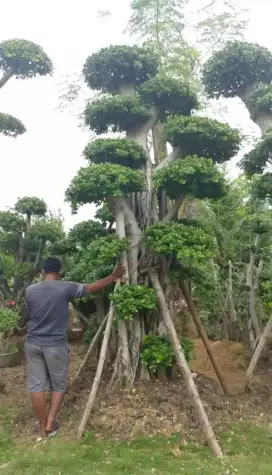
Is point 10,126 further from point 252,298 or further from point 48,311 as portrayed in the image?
point 252,298

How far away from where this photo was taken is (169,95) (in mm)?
6988

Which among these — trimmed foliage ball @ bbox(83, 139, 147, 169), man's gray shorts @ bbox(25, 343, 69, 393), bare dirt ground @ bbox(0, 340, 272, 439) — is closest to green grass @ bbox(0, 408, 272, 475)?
bare dirt ground @ bbox(0, 340, 272, 439)

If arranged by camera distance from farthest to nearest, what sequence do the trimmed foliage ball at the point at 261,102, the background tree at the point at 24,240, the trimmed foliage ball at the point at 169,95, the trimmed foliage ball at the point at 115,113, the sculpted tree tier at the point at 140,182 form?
1. the background tree at the point at 24,240
2. the trimmed foliage ball at the point at 169,95
3. the trimmed foliage ball at the point at 115,113
4. the trimmed foliage ball at the point at 261,102
5. the sculpted tree tier at the point at 140,182

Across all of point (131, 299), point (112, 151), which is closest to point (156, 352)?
point (131, 299)

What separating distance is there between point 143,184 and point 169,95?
1772 millimetres

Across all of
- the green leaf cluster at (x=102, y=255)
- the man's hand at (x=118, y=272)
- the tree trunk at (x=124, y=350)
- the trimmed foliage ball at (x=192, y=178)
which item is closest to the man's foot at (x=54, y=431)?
the tree trunk at (x=124, y=350)

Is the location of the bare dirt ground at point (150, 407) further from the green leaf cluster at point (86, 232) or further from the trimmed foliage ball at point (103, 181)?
the trimmed foliage ball at point (103, 181)

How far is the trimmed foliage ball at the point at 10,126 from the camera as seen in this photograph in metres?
7.89

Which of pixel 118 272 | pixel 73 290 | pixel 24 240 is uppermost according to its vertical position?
pixel 24 240

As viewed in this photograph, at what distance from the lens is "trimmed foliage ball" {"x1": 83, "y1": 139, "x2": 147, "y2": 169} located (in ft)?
20.5

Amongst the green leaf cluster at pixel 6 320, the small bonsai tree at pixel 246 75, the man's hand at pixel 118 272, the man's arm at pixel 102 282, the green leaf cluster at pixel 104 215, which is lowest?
the green leaf cluster at pixel 6 320

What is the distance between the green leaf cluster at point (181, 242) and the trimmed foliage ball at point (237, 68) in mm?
2956

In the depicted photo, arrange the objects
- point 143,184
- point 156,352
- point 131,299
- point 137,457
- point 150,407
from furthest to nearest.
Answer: point 143,184 < point 156,352 < point 131,299 < point 150,407 < point 137,457

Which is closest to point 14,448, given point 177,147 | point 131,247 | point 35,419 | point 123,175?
point 35,419
